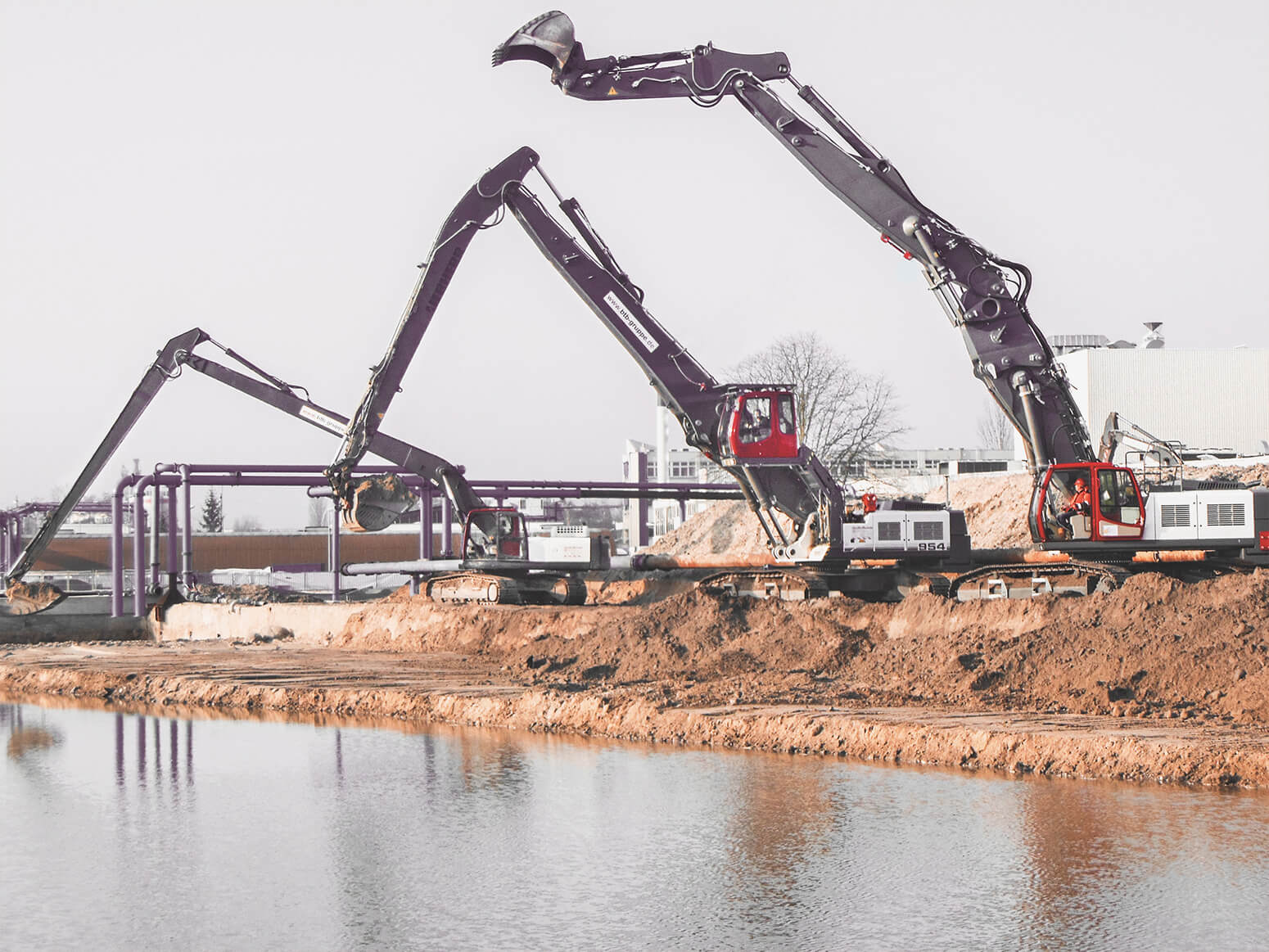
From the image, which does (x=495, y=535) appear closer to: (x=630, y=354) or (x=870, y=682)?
(x=630, y=354)

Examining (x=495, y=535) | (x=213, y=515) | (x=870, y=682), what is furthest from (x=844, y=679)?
(x=213, y=515)

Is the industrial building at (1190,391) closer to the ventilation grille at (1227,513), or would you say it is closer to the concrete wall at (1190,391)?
the concrete wall at (1190,391)

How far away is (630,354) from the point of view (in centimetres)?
2545

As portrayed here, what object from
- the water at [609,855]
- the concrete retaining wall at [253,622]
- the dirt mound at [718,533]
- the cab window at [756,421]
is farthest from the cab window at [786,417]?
the dirt mound at [718,533]

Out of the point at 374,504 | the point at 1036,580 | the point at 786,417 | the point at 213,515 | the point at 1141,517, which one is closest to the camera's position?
the point at 1141,517

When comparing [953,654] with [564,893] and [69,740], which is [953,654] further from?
[69,740]

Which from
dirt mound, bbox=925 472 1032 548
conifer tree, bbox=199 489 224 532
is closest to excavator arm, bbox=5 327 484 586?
dirt mound, bbox=925 472 1032 548

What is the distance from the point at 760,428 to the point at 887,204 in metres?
4.50

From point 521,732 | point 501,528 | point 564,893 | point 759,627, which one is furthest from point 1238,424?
point 564,893

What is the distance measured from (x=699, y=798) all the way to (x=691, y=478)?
8633 centimetres

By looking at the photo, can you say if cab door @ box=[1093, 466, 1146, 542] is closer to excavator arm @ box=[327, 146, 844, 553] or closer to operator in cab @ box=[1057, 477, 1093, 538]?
operator in cab @ box=[1057, 477, 1093, 538]

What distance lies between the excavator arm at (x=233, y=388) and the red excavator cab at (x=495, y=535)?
92 centimetres

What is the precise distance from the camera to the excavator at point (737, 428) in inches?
942

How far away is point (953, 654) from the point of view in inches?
742
